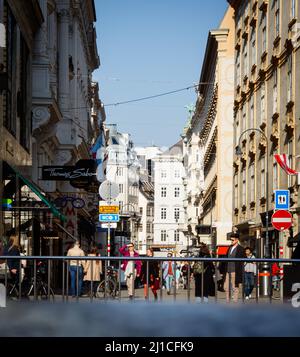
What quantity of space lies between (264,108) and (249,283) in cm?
3373

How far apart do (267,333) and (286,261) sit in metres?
2.03

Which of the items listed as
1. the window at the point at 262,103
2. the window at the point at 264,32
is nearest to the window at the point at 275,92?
the window at the point at 262,103

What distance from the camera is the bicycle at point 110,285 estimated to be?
31.8ft

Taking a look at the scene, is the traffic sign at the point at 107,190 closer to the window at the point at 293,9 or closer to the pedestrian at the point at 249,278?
the window at the point at 293,9

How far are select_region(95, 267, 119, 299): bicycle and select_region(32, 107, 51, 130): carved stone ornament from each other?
69.7ft

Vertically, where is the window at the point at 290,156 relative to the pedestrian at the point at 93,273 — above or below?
above

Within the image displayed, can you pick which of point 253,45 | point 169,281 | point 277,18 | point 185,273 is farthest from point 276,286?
point 253,45

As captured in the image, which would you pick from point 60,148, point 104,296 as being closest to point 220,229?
point 60,148

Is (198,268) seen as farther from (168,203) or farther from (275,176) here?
(168,203)

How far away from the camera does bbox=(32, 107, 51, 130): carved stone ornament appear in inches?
1215

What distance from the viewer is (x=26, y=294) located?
9.19 metres

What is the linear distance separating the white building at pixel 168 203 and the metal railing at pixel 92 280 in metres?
158

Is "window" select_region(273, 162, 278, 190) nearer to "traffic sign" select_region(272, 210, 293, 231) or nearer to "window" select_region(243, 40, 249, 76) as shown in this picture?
"traffic sign" select_region(272, 210, 293, 231)
